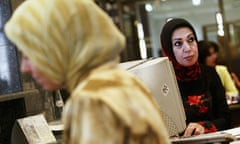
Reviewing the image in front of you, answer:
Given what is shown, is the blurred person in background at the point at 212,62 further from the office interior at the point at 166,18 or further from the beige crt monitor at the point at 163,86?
the beige crt monitor at the point at 163,86

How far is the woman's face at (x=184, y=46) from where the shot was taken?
8.27 ft

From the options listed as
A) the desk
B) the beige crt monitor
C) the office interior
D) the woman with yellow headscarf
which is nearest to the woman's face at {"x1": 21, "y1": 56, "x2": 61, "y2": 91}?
the woman with yellow headscarf

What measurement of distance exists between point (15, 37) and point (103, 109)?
0.29 metres

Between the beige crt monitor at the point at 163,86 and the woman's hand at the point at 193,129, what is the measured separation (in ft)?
0.96

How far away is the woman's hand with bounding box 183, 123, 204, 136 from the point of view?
7.57ft

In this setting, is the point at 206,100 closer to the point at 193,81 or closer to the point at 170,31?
the point at 193,81

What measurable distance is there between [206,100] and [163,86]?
0.65 meters

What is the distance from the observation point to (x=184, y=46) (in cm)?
251

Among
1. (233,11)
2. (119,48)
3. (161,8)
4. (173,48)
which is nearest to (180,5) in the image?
(161,8)

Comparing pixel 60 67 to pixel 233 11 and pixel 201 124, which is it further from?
pixel 233 11

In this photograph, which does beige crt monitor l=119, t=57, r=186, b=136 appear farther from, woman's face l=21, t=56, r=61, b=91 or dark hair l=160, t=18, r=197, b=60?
woman's face l=21, t=56, r=61, b=91

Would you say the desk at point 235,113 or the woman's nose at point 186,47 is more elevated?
the woman's nose at point 186,47

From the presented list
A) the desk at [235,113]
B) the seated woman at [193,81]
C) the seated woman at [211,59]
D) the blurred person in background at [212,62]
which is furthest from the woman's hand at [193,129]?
the desk at [235,113]

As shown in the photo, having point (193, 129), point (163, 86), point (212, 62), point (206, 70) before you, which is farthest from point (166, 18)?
point (163, 86)
